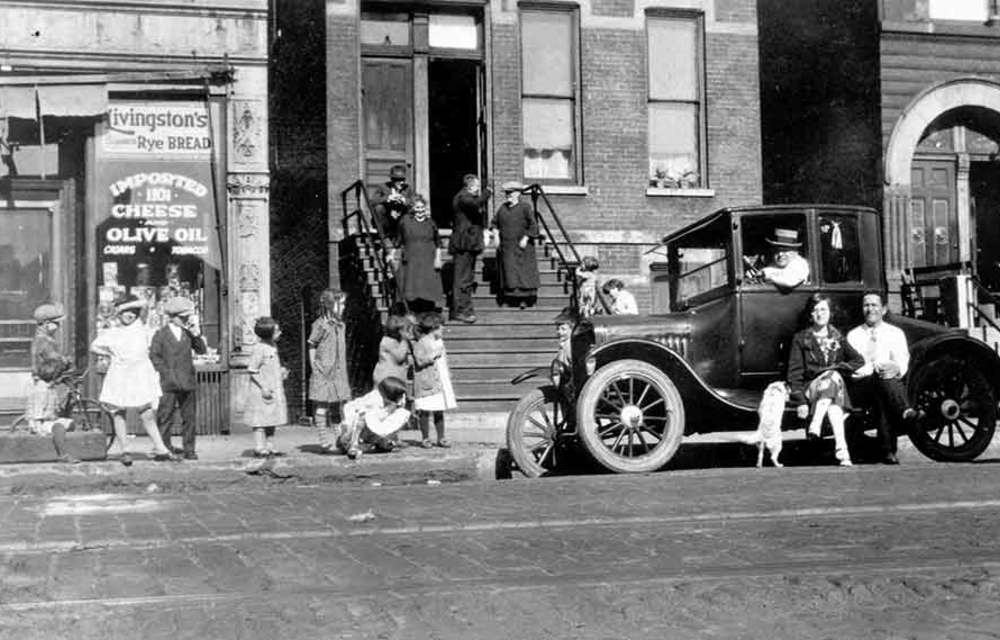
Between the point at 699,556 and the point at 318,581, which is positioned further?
the point at 699,556

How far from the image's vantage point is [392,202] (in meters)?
16.5

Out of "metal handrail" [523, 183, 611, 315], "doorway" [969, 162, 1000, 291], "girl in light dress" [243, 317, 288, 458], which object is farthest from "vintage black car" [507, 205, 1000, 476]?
"doorway" [969, 162, 1000, 291]

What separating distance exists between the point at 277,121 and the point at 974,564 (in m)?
12.5

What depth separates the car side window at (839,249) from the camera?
11430 millimetres

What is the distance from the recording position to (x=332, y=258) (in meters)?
17.6

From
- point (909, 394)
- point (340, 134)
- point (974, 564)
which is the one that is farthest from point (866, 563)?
point (340, 134)

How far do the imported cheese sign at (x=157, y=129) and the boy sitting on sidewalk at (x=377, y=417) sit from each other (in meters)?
5.34

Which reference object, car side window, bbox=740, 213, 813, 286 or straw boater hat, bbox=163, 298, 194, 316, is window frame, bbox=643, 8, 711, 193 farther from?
straw boater hat, bbox=163, 298, 194, 316

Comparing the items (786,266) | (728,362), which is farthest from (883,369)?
(728,362)

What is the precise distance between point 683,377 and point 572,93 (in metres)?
8.84

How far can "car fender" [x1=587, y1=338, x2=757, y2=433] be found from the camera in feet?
35.8

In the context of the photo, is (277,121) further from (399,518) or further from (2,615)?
(2,615)


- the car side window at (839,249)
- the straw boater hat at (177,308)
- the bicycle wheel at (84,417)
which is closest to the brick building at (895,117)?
the car side window at (839,249)

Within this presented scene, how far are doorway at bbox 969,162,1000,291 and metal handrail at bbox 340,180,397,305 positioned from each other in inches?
381
